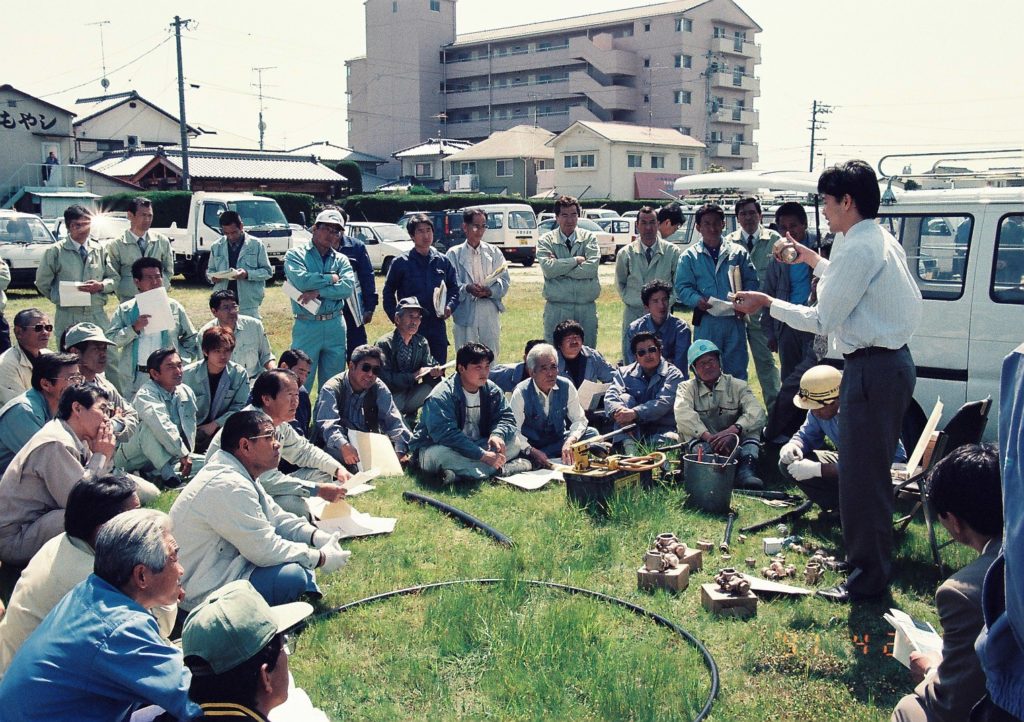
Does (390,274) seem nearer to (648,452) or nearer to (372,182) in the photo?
(648,452)

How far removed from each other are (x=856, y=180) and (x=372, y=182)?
6392cm

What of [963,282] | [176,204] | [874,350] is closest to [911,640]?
[874,350]

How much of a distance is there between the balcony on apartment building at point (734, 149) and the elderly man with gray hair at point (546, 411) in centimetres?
6257

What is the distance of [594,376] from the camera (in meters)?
8.51

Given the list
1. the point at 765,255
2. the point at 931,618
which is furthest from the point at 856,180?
the point at 765,255

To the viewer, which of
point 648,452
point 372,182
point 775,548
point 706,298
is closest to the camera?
point 775,548

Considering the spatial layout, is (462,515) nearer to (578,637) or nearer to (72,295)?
(578,637)

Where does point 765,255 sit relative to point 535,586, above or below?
above

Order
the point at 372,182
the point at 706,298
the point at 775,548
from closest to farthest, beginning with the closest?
1. the point at 775,548
2. the point at 706,298
3. the point at 372,182

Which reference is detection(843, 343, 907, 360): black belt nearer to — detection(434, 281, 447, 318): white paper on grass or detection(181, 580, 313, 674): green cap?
detection(181, 580, 313, 674): green cap

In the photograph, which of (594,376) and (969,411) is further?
(594,376)

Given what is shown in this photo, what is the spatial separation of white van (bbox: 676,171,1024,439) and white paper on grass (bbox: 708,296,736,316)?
166 centimetres

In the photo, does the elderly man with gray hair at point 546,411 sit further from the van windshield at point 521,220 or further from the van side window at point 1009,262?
the van windshield at point 521,220

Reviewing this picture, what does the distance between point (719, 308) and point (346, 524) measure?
159 inches
